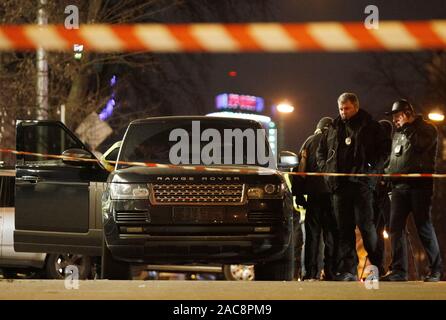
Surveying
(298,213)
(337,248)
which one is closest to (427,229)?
(337,248)

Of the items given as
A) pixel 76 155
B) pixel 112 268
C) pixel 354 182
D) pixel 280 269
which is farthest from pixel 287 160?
pixel 76 155

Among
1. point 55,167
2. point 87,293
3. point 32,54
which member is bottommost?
point 87,293

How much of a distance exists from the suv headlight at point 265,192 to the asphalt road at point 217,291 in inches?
39.8

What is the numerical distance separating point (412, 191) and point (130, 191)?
306 cm

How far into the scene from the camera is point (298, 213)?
12727 millimetres

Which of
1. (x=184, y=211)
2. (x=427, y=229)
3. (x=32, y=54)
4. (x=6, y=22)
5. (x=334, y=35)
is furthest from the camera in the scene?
(x=32, y=54)

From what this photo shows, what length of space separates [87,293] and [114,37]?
2002 millimetres

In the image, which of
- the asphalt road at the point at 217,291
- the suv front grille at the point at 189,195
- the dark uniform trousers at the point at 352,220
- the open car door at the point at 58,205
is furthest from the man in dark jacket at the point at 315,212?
the open car door at the point at 58,205

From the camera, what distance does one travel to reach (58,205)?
11148mm

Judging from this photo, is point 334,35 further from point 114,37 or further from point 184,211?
point 184,211

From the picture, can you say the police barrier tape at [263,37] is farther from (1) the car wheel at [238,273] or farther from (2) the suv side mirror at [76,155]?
(1) the car wheel at [238,273]

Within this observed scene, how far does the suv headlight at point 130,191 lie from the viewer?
9.44 metres

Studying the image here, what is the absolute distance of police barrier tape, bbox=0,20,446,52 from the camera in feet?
23.0

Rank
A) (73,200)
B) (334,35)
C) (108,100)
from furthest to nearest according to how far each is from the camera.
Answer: (108,100) < (73,200) < (334,35)
